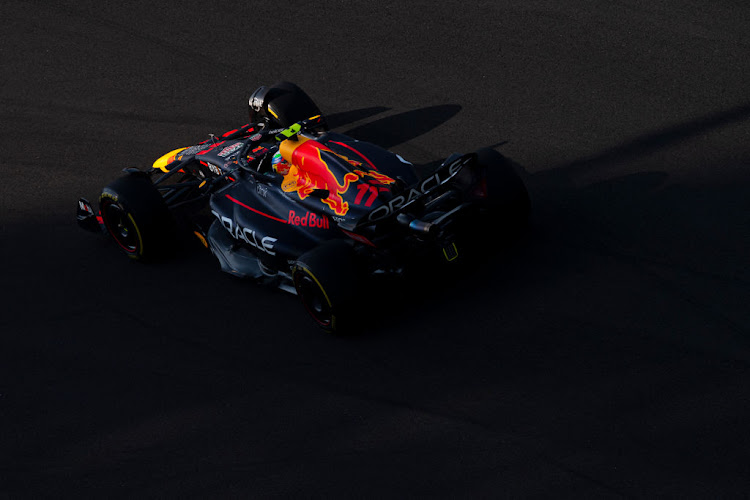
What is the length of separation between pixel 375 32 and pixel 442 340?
6.78m

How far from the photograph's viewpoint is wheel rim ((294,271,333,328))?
23.7 feet

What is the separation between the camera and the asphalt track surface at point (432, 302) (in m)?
A: 6.36

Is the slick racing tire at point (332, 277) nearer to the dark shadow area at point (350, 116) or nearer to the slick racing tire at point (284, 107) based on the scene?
Answer: the slick racing tire at point (284, 107)

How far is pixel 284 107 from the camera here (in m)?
10.1

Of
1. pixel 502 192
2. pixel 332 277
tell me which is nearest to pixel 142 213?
pixel 332 277

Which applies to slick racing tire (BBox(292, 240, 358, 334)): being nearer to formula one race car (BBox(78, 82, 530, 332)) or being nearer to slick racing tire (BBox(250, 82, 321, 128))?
formula one race car (BBox(78, 82, 530, 332))

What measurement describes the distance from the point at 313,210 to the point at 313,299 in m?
0.85

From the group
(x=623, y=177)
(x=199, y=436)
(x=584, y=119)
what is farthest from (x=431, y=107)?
(x=199, y=436)

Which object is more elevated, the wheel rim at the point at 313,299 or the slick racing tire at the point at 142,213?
the slick racing tire at the point at 142,213

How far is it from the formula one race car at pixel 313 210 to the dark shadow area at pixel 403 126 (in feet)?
5.57

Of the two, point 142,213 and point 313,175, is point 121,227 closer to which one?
point 142,213

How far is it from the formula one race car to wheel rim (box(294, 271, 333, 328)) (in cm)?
1

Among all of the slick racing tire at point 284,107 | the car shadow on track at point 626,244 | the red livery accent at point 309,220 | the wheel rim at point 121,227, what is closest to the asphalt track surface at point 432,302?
the car shadow on track at point 626,244

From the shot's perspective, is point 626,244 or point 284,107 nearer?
point 626,244
